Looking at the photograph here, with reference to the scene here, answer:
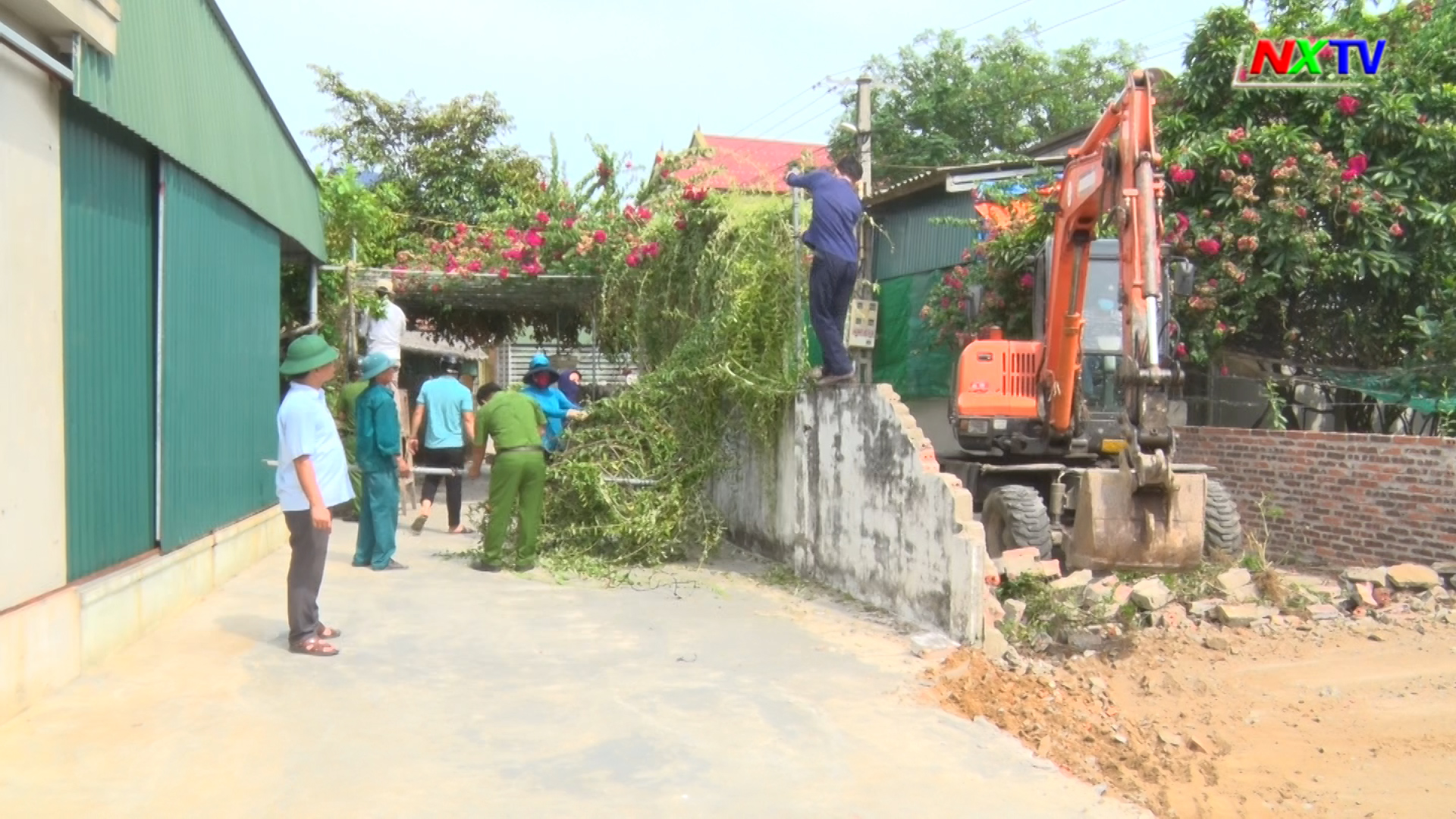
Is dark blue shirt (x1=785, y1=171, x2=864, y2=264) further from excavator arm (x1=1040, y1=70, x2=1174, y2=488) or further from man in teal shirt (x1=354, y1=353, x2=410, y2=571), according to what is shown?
man in teal shirt (x1=354, y1=353, x2=410, y2=571)

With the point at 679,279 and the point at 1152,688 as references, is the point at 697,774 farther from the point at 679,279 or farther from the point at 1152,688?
the point at 679,279

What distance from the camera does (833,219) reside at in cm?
863

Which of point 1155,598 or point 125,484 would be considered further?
point 1155,598

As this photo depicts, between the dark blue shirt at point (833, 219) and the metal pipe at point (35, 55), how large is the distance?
499 cm

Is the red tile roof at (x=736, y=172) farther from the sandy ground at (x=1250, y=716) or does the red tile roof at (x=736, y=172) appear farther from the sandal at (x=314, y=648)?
the sandal at (x=314, y=648)

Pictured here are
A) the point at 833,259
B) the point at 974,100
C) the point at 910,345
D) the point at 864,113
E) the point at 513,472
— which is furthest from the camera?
the point at 974,100

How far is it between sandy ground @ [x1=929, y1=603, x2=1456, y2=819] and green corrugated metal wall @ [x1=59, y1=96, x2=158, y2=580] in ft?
14.5

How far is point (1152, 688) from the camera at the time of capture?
21.9 feet

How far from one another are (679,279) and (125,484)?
19.2 feet

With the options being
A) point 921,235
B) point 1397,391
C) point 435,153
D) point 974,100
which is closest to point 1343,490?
point 1397,391

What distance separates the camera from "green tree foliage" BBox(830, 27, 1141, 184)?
112 ft

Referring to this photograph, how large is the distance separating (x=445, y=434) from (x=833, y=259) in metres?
4.72

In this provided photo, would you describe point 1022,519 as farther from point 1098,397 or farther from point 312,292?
point 312,292

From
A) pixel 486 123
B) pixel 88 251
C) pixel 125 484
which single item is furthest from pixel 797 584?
pixel 486 123
